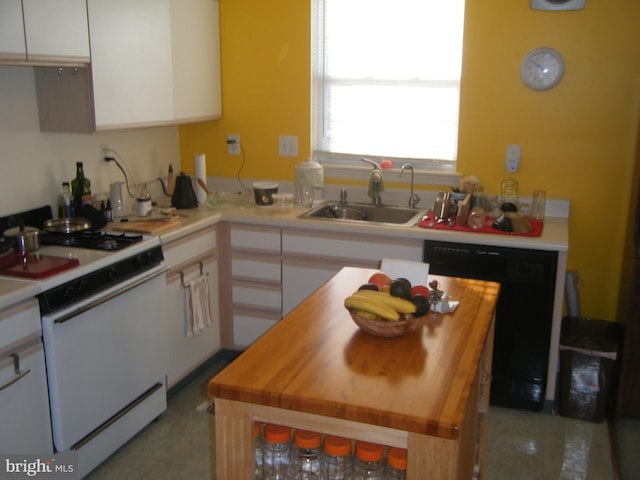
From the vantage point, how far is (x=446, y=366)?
5.49 feet

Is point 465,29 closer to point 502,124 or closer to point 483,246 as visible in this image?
point 502,124

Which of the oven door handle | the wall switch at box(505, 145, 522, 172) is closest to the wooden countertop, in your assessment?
the oven door handle

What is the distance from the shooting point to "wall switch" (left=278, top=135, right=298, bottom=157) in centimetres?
404

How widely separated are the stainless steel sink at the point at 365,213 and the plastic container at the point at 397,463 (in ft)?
7.25

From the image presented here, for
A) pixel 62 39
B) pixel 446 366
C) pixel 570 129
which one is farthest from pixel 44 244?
pixel 570 129

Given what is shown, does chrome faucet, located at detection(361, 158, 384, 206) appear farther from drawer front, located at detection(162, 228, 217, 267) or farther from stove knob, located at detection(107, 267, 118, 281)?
stove knob, located at detection(107, 267, 118, 281)

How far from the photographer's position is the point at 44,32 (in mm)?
2625

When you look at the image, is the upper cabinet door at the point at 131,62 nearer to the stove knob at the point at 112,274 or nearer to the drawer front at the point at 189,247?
the drawer front at the point at 189,247

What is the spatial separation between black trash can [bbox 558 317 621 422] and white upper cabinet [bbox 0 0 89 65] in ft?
8.60

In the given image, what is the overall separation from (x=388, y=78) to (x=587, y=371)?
1.92 meters

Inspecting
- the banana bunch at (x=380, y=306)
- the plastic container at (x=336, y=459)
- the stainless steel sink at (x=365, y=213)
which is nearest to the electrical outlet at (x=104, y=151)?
the stainless steel sink at (x=365, y=213)

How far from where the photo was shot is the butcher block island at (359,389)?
4.74 feet

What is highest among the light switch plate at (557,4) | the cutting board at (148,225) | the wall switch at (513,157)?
the light switch plate at (557,4)

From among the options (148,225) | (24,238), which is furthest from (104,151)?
(24,238)
